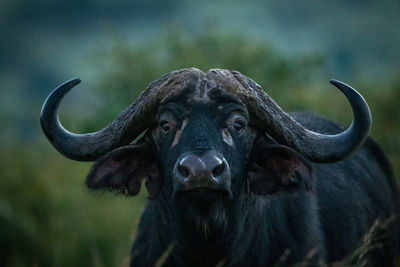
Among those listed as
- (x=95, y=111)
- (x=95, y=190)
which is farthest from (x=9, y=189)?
(x=95, y=190)

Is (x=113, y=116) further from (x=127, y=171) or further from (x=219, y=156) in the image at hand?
(x=219, y=156)

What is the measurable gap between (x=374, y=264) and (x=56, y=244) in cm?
373

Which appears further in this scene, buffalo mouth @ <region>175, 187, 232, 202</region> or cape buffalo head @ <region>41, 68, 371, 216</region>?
cape buffalo head @ <region>41, 68, 371, 216</region>

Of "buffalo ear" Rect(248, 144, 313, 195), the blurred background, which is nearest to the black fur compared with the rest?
"buffalo ear" Rect(248, 144, 313, 195)

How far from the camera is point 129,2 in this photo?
9750 cm

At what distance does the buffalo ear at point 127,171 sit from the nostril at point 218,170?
84 cm

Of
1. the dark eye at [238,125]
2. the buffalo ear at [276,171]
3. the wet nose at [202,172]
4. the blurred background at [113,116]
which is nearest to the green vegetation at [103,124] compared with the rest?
the blurred background at [113,116]

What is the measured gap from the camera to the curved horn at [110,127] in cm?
621

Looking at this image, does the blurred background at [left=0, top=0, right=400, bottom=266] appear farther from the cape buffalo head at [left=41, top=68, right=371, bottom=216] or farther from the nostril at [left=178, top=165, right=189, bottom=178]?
the nostril at [left=178, top=165, right=189, bottom=178]

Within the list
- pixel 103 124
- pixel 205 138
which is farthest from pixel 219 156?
pixel 103 124

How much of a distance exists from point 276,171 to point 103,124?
20.7 feet

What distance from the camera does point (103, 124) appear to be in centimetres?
1234

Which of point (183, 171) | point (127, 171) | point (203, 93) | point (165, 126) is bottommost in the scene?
point (127, 171)

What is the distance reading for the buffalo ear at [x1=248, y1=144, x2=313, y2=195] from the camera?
624cm
